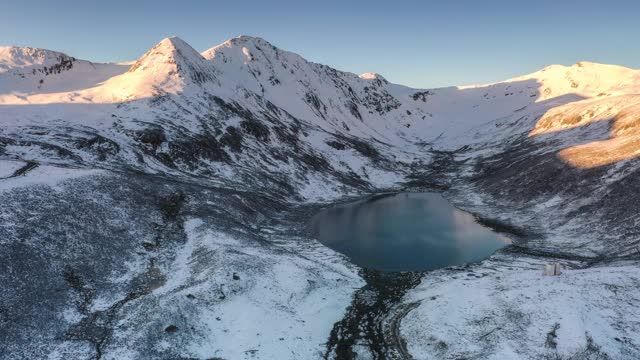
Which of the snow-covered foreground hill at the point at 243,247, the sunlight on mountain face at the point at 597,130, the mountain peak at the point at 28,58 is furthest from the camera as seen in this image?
the mountain peak at the point at 28,58

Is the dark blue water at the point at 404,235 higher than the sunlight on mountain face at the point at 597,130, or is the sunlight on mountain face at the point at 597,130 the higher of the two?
the sunlight on mountain face at the point at 597,130

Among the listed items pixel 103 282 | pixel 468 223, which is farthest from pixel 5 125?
pixel 468 223

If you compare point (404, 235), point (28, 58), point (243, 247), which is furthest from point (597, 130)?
point (28, 58)

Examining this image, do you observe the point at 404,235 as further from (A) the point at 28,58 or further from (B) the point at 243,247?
(A) the point at 28,58

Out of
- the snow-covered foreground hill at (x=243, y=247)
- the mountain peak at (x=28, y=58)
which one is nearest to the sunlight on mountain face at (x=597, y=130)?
the snow-covered foreground hill at (x=243, y=247)

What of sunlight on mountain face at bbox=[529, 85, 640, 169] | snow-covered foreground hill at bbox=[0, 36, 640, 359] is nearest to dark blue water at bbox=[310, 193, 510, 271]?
snow-covered foreground hill at bbox=[0, 36, 640, 359]

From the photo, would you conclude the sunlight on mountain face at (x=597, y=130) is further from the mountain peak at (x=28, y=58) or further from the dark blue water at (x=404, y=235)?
the mountain peak at (x=28, y=58)

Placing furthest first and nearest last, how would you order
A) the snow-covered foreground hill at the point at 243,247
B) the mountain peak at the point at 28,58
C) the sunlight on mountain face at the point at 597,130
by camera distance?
the mountain peak at the point at 28,58, the sunlight on mountain face at the point at 597,130, the snow-covered foreground hill at the point at 243,247
